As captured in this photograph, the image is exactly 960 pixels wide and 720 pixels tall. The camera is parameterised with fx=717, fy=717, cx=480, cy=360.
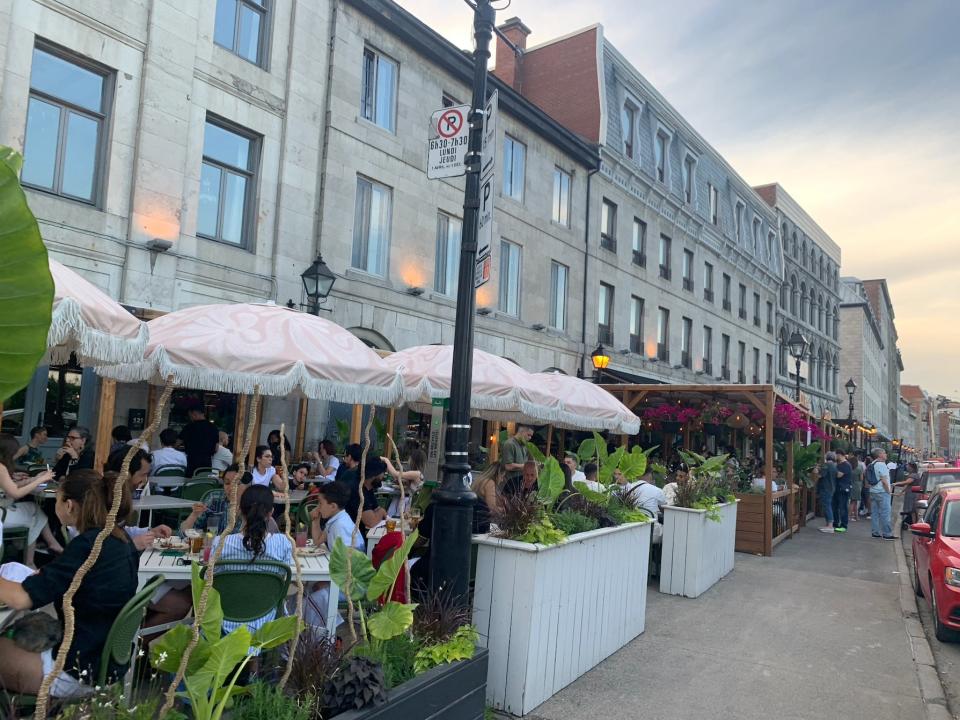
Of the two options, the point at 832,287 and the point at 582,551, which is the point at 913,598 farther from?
the point at 832,287

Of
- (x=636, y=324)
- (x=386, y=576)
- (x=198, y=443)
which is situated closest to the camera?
(x=386, y=576)

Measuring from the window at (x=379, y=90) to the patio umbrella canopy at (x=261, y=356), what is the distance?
923cm

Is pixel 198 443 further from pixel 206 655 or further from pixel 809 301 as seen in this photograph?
pixel 809 301

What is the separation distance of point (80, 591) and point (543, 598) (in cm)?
316

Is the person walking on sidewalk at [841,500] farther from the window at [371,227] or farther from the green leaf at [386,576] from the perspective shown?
the green leaf at [386,576]

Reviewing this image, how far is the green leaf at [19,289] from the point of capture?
1036 millimetres

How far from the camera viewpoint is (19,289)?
1.10 meters

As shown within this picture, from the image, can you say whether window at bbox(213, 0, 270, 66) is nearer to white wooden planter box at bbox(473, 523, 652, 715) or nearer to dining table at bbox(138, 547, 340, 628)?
dining table at bbox(138, 547, 340, 628)

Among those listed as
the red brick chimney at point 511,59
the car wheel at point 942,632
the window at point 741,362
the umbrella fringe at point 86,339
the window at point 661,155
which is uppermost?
the red brick chimney at point 511,59

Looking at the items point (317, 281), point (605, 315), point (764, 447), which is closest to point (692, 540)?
point (764, 447)

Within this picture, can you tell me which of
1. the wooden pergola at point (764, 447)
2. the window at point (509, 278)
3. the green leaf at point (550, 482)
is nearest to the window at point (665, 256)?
the window at point (509, 278)

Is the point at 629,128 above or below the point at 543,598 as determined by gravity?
above

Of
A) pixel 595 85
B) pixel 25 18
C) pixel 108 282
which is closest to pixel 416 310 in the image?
pixel 108 282

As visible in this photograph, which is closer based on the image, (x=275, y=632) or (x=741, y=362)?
(x=275, y=632)
